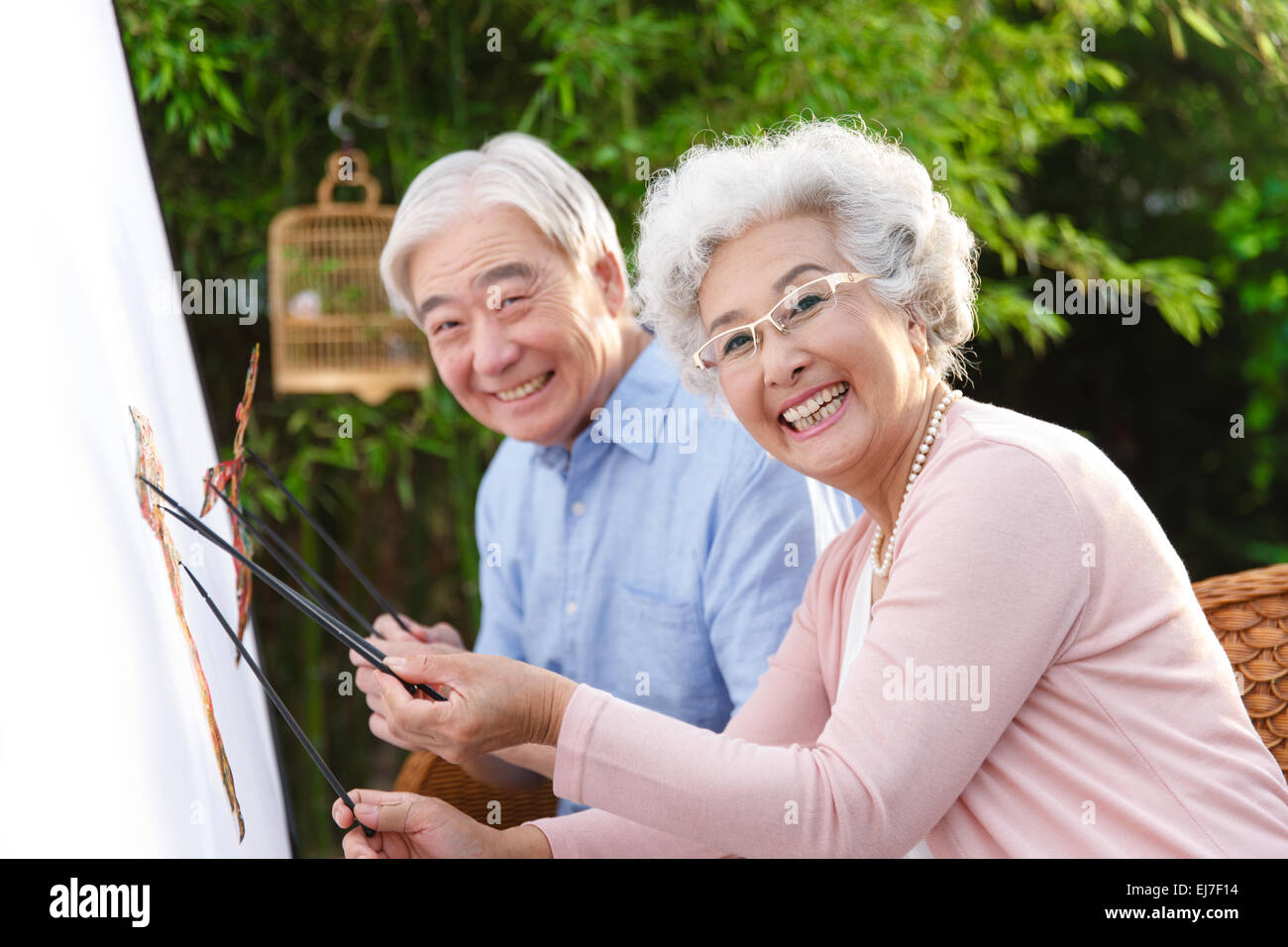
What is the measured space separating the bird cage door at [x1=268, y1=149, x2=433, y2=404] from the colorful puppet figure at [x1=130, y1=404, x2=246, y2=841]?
1252mm

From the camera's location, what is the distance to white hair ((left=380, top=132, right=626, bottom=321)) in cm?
159

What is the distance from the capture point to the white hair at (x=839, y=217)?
46.3 inches

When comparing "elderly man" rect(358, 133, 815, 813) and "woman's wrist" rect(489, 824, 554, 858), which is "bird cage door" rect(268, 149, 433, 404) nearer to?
"elderly man" rect(358, 133, 815, 813)

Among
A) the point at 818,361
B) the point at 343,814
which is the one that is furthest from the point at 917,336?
the point at 343,814

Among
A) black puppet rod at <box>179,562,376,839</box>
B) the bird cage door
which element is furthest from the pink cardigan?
the bird cage door

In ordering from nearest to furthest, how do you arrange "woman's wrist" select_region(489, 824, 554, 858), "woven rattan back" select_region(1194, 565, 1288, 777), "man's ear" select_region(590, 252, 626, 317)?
"woman's wrist" select_region(489, 824, 554, 858) → "woven rattan back" select_region(1194, 565, 1288, 777) → "man's ear" select_region(590, 252, 626, 317)

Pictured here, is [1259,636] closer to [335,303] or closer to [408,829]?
[408,829]

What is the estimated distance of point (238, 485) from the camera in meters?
1.54

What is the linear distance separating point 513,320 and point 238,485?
430mm

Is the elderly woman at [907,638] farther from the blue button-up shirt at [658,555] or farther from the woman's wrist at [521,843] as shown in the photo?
the blue button-up shirt at [658,555]

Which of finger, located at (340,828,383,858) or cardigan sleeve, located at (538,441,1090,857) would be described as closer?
cardigan sleeve, located at (538,441,1090,857)

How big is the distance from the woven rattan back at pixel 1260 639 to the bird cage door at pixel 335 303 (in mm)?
1652
